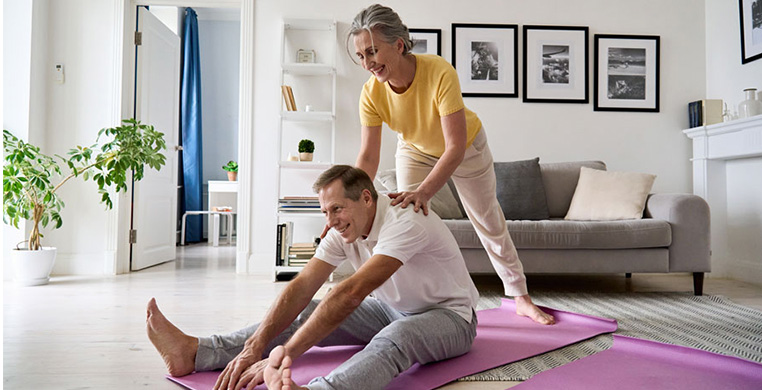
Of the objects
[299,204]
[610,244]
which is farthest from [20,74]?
[610,244]

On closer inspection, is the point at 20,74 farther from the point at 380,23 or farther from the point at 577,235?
the point at 577,235

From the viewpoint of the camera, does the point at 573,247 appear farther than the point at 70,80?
No

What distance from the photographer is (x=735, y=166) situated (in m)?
3.61

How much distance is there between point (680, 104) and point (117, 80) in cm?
418

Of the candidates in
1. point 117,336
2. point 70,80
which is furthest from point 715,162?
point 70,80

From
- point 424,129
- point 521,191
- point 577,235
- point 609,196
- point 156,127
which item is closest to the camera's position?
point 424,129

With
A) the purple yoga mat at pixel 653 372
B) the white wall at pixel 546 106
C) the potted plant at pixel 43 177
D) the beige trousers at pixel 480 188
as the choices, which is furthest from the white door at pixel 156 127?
the purple yoga mat at pixel 653 372

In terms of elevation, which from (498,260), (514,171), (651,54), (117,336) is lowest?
(117,336)

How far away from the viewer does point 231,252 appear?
17.4 ft

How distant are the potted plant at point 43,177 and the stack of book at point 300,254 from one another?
→ 1.09 metres

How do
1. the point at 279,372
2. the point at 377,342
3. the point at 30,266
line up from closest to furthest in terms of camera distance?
the point at 279,372
the point at 377,342
the point at 30,266

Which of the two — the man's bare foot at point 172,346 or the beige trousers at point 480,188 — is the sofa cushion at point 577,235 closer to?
the beige trousers at point 480,188

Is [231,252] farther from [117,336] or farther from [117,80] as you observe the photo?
[117,336]

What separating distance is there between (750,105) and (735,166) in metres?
0.48
